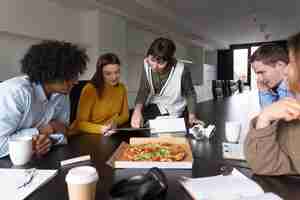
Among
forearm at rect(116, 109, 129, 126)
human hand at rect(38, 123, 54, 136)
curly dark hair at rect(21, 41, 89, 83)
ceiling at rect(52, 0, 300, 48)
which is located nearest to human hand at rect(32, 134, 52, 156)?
human hand at rect(38, 123, 54, 136)

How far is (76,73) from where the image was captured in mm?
1284

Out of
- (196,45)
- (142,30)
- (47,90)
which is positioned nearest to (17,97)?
(47,90)

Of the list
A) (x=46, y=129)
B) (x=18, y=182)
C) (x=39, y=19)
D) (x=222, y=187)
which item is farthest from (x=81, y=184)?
(x=39, y=19)

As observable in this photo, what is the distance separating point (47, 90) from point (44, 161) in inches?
16.4

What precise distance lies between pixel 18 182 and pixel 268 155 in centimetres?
74

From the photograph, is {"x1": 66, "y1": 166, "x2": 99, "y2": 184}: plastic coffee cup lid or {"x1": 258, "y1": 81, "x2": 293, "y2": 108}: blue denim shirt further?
{"x1": 258, "y1": 81, "x2": 293, "y2": 108}: blue denim shirt

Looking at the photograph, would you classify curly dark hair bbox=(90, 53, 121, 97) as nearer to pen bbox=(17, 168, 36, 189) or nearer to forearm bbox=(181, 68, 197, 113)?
forearm bbox=(181, 68, 197, 113)

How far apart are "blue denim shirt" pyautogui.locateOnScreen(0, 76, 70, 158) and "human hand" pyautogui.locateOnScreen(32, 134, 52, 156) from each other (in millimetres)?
74

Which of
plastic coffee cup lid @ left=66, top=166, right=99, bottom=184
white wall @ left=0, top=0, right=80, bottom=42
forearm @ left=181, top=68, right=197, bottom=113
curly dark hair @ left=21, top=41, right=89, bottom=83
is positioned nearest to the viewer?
plastic coffee cup lid @ left=66, top=166, right=99, bottom=184

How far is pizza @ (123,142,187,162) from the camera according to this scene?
0.92 m

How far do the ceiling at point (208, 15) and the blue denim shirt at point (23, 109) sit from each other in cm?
252

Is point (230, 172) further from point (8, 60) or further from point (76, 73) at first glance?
point (8, 60)

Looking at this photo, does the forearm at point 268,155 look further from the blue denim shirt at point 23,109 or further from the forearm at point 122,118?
the forearm at point 122,118

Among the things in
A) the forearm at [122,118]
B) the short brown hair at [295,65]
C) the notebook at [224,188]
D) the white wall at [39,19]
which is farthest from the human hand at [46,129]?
the white wall at [39,19]
